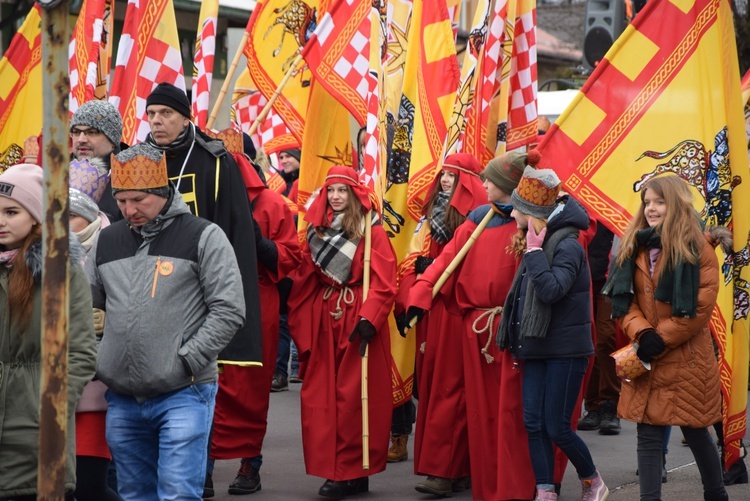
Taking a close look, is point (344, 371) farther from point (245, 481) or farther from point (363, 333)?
point (245, 481)

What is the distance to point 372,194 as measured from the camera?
25.1 ft

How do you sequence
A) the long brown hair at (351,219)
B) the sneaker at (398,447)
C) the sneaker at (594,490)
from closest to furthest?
the sneaker at (594,490), the long brown hair at (351,219), the sneaker at (398,447)

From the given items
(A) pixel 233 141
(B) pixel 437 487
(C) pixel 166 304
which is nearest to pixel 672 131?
(B) pixel 437 487

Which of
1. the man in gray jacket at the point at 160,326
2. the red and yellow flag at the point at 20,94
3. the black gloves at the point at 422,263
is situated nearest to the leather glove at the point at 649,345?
the black gloves at the point at 422,263

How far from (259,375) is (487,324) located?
1.41 meters

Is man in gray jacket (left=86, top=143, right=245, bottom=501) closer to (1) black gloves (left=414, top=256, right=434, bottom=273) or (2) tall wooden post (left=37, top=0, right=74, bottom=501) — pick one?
(2) tall wooden post (left=37, top=0, right=74, bottom=501)

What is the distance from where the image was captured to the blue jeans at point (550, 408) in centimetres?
656

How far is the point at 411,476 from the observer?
7.94 m

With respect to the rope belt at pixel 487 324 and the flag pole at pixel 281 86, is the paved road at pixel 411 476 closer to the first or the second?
the rope belt at pixel 487 324

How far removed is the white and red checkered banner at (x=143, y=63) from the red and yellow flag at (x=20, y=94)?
135cm

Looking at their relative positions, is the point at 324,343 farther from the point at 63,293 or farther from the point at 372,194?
the point at 63,293

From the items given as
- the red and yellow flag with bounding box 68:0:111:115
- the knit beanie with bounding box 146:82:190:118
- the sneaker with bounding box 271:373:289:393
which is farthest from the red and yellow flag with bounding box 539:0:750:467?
the sneaker with bounding box 271:373:289:393

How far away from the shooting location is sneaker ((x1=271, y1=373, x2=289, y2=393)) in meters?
11.3

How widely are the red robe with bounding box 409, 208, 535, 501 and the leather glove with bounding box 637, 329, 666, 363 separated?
0.90m
